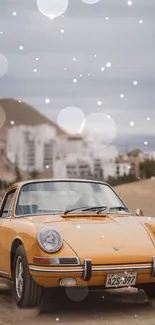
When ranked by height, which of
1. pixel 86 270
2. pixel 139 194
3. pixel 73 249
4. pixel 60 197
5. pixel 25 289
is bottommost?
pixel 25 289

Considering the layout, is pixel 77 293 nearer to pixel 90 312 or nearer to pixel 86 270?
A: pixel 90 312

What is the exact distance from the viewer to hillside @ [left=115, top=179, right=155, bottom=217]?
36219mm

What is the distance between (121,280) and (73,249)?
540 mm

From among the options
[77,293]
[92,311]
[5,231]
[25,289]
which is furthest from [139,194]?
[25,289]

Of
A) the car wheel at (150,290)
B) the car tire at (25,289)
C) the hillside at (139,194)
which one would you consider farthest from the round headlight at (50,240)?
the hillside at (139,194)

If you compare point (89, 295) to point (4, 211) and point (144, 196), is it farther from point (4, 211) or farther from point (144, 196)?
point (144, 196)

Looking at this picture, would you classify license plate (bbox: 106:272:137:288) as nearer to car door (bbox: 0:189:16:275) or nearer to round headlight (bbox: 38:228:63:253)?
round headlight (bbox: 38:228:63:253)

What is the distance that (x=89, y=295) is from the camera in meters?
7.50

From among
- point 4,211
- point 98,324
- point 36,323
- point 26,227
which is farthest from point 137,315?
point 4,211

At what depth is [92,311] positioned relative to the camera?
636 cm

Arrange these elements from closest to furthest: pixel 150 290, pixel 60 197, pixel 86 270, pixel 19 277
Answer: pixel 86 270 < pixel 19 277 < pixel 150 290 < pixel 60 197

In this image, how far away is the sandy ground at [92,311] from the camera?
19.4 ft

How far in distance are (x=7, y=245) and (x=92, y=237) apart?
1.22 m

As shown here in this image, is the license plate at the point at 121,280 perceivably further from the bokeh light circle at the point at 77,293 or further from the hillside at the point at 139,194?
the hillside at the point at 139,194
